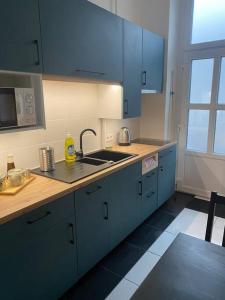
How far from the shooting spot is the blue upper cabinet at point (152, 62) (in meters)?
2.55

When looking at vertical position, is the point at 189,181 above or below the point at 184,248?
below

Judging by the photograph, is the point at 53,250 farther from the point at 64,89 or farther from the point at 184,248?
the point at 64,89

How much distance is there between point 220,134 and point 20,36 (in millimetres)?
2674

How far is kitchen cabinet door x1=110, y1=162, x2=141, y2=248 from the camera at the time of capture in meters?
1.97

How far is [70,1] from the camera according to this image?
157 cm

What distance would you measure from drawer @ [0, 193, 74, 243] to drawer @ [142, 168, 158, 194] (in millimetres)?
1068

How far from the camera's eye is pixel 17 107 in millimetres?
1338

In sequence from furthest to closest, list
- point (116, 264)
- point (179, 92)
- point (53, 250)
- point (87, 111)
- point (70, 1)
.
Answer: point (179, 92)
point (87, 111)
point (116, 264)
point (70, 1)
point (53, 250)

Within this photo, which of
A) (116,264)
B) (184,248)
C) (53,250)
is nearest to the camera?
(184,248)

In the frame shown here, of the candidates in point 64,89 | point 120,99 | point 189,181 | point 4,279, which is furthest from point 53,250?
point 189,181

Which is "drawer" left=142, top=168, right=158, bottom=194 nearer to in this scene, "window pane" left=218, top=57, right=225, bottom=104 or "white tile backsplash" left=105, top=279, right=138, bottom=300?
"white tile backsplash" left=105, top=279, right=138, bottom=300

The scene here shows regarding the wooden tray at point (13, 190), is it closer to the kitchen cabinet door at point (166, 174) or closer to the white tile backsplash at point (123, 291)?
the white tile backsplash at point (123, 291)

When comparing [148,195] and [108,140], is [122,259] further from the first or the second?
[108,140]

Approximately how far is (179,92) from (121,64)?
1.33 meters
